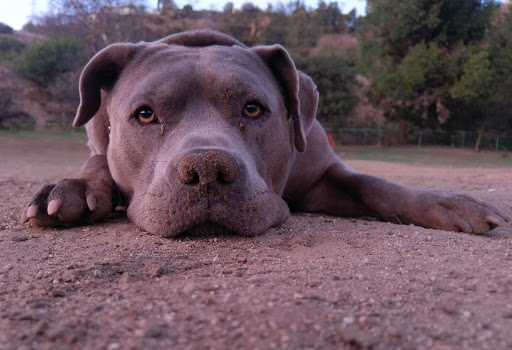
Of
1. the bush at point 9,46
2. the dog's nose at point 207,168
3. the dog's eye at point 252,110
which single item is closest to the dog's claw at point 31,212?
the dog's nose at point 207,168

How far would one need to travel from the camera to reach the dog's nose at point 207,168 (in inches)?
94.9

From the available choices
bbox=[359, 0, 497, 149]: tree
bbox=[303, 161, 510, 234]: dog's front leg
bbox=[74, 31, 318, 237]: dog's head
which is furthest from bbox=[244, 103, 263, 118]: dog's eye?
bbox=[359, 0, 497, 149]: tree

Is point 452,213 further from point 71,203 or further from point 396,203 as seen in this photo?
point 71,203

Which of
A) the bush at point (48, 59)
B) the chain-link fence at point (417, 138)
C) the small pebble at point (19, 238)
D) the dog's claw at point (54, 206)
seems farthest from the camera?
the bush at point (48, 59)

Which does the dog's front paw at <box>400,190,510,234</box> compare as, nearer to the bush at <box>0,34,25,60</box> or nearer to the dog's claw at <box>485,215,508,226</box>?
the dog's claw at <box>485,215,508,226</box>

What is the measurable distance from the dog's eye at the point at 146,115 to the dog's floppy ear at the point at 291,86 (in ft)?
3.65

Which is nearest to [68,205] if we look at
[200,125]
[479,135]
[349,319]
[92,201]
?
[92,201]

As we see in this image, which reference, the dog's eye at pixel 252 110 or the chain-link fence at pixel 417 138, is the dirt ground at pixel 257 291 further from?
the chain-link fence at pixel 417 138

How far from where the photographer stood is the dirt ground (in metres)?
1.38

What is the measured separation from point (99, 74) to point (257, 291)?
266cm

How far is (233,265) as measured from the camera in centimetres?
217

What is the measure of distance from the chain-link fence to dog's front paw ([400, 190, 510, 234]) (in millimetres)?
21983

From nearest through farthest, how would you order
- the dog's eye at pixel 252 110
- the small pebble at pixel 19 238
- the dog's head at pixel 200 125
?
the dog's head at pixel 200 125, the small pebble at pixel 19 238, the dog's eye at pixel 252 110

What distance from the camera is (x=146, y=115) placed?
3.23m
